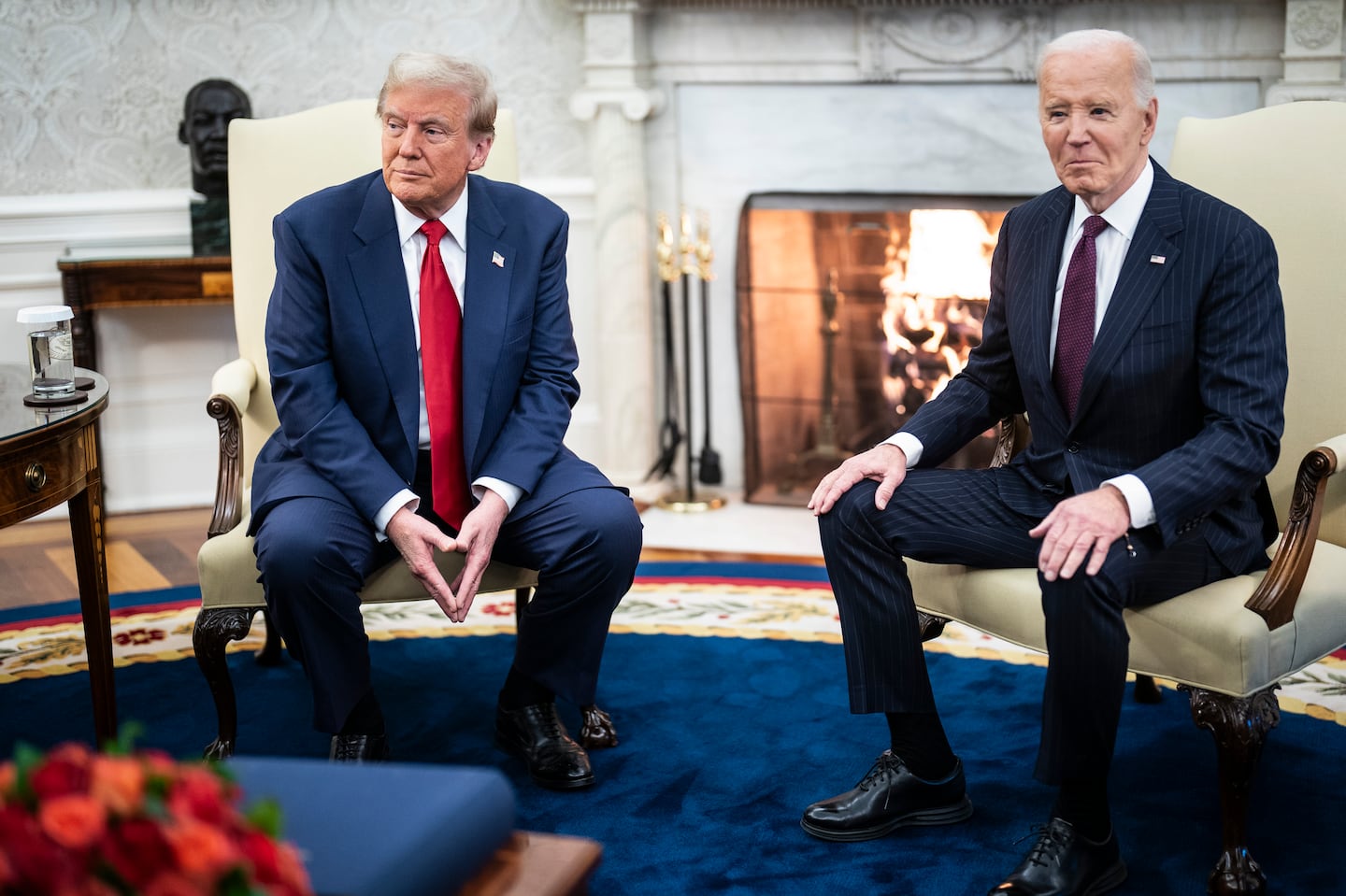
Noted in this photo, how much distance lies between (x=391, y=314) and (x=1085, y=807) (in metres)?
1.34

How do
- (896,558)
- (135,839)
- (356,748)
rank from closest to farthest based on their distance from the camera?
(135,839)
(896,558)
(356,748)

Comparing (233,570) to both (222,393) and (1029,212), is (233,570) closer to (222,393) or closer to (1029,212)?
(222,393)

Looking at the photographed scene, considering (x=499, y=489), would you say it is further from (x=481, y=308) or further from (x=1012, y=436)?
(x=1012, y=436)

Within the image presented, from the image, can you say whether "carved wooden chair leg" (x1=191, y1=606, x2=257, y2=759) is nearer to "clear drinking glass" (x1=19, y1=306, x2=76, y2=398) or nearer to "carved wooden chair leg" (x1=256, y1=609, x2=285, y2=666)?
"clear drinking glass" (x1=19, y1=306, x2=76, y2=398)

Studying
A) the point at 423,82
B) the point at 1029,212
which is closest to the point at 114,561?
the point at 423,82

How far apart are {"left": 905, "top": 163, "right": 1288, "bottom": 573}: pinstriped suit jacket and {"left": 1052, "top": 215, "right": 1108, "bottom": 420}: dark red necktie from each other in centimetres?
2

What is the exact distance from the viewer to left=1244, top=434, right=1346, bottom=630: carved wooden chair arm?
1932 millimetres

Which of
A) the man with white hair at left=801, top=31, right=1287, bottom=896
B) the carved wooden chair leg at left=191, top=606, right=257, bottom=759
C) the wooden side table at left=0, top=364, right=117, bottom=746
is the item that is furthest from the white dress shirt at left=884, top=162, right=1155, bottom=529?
the wooden side table at left=0, top=364, right=117, bottom=746

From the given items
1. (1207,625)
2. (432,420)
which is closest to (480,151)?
(432,420)

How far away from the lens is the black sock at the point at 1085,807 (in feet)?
6.40

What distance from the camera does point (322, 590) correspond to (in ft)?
7.18

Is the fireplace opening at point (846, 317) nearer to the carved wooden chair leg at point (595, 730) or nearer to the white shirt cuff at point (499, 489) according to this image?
the carved wooden chair leg at point (595, 730)

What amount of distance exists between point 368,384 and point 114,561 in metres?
1.85

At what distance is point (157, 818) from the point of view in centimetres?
94
